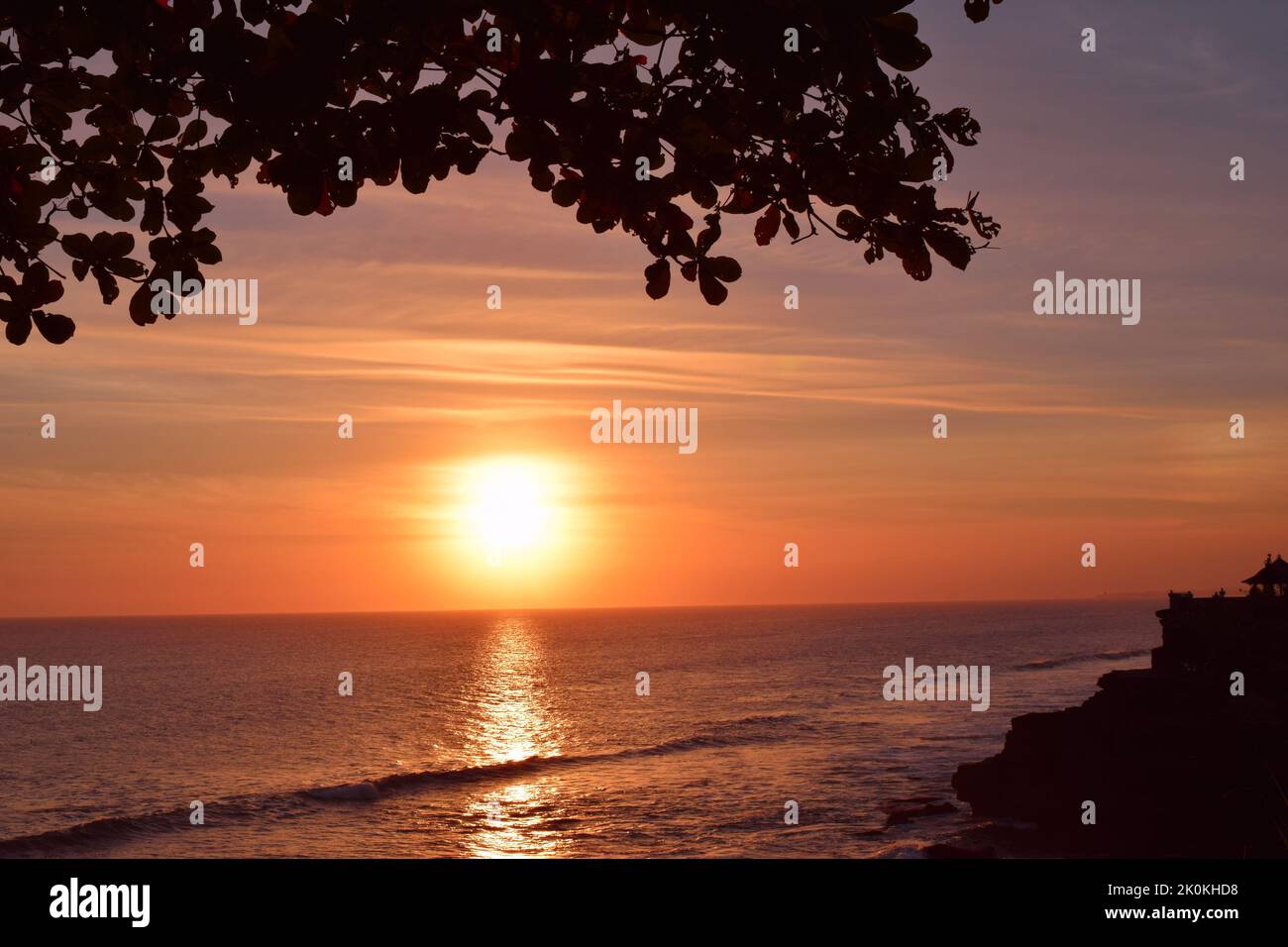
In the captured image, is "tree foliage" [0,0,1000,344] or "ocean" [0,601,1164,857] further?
"ocean" [0,601,1164,857]

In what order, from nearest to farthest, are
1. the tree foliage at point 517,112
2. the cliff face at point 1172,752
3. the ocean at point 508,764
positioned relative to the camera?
the tree foliage at point 517,112, the cliff face at point 1172,752, the ocean at point 508,764

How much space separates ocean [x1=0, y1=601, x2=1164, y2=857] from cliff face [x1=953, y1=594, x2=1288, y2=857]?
2943 millimetres

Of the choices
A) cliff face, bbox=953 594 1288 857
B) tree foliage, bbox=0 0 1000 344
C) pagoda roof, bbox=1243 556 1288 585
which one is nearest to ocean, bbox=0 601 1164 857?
cliff face, bbox=953 594 1288 857

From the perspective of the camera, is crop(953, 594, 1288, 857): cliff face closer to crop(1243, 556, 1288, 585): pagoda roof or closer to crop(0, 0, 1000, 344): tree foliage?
crop(1243, 556, 1288, 585): pagoda roof

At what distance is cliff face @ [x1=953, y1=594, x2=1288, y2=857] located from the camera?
121 ft

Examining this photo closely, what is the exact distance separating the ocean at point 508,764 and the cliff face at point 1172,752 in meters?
2.94

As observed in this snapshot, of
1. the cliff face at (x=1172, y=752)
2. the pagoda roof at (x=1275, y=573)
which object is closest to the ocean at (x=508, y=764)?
the cliff face at (x=1172, y=752)

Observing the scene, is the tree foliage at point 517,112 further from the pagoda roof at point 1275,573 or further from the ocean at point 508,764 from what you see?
the pagoda roof at point 1275,573

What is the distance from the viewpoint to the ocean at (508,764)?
4791 centimetres

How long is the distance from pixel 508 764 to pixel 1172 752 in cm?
4455
